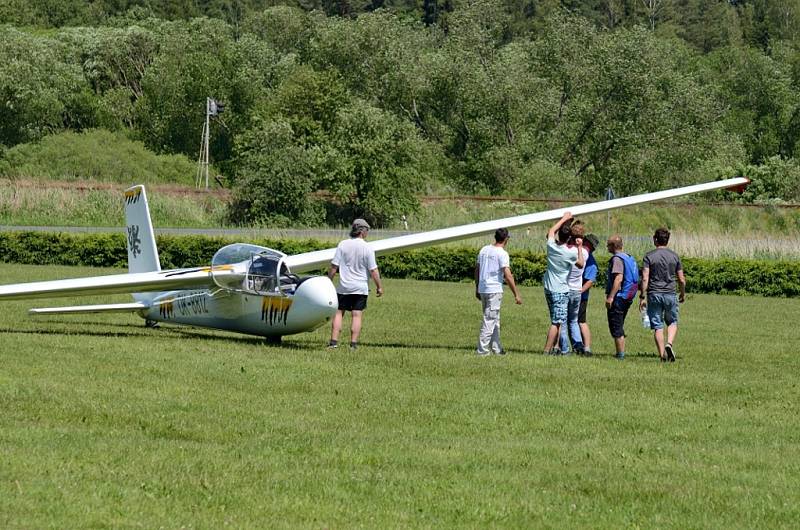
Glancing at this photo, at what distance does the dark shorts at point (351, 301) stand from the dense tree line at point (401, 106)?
3351 cm

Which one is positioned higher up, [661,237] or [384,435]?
[661,237]

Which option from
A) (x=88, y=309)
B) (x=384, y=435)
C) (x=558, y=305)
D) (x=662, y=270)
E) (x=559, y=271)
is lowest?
(x=88, y=309)

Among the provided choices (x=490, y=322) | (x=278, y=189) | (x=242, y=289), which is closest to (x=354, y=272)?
(x=242, y=289)

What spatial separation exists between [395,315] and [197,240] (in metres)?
14.5

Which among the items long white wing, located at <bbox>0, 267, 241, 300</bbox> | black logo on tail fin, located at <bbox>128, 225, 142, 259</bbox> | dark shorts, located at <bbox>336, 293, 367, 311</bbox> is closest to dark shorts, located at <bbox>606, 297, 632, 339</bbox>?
dark shorts, located at <bbox>336, 293, 367, 311</bbox>

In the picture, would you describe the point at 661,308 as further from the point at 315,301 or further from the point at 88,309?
the point at 88,309

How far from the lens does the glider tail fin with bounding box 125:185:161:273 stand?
19359 millimetres

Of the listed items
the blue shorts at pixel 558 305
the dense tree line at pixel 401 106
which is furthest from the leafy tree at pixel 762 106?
the blue shorts at pixel 558 305

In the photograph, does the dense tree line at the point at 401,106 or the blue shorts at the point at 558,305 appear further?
the dense tree line at the point at 401,106

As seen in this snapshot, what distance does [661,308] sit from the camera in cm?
1579

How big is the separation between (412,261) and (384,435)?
23.7 meters

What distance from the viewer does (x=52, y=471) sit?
26.3 feet

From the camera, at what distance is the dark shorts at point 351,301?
1591 cm

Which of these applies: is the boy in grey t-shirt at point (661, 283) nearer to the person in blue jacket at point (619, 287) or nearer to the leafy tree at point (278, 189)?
the person in blue jacket at point (619, 287)
